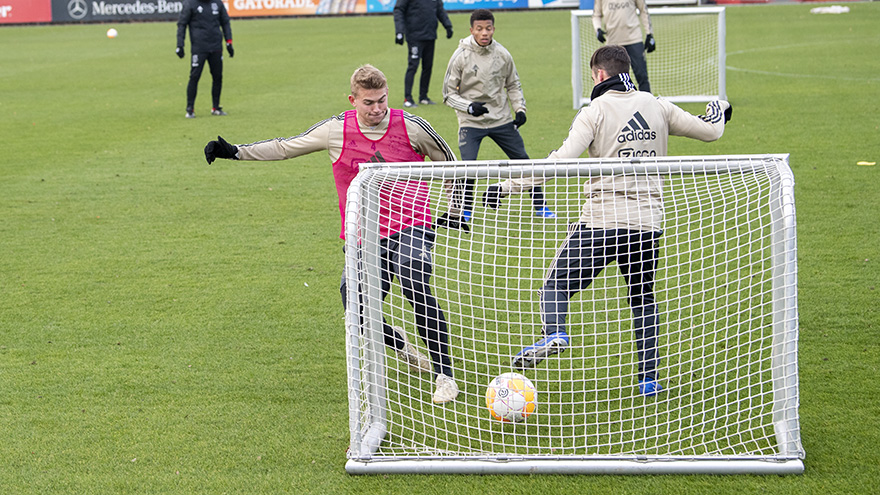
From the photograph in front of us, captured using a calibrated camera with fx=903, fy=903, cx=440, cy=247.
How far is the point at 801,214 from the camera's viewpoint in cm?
745

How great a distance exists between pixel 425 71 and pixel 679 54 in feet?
14.1

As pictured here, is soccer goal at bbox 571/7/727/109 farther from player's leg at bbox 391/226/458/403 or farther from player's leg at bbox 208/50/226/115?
player's leg at bbox 391/226/458/403

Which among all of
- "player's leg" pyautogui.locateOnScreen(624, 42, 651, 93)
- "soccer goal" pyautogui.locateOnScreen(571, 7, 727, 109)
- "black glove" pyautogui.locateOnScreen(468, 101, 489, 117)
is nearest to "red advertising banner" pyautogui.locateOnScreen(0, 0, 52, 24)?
"soccer goal" pyautogui.locateOnScreen(571, 7, 727, 109)

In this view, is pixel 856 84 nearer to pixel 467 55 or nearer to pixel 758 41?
pixel 758 41

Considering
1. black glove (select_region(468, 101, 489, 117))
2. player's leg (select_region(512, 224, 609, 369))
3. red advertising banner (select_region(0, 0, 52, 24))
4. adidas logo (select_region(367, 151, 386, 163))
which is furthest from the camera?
red advertising banner (select_region(0, 0, 52, 24))

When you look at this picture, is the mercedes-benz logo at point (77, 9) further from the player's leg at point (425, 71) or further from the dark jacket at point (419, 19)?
the player's leg at point (425, 71)

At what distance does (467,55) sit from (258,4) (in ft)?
82.3

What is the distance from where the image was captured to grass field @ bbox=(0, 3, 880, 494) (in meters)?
4.07

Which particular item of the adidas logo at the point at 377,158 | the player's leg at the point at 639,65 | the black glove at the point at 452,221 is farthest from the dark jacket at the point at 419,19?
the adidas logo at the point at 377,158

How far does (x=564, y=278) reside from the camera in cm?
447

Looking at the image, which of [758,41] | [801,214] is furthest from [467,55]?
[758,41]

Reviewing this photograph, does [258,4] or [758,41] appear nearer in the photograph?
[758,41]

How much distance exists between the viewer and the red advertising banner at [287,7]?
30797 millimetres

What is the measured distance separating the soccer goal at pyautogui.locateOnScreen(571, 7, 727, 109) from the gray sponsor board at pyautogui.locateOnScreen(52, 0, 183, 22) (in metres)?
20.4
